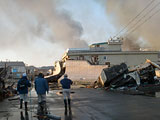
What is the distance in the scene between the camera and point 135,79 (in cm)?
2131

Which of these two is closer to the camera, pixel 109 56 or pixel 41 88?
pixel 41 88

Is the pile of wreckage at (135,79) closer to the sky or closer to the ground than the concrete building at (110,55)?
closer to the ground

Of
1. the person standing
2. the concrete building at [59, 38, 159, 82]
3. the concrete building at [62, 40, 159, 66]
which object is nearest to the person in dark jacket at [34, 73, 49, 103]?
the person standing

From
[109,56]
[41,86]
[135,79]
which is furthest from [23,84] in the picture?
[109,56]

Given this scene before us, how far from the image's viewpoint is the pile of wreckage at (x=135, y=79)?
66.8 ft

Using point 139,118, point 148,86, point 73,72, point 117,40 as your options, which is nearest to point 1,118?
point 139,118

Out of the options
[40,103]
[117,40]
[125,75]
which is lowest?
[40,103]

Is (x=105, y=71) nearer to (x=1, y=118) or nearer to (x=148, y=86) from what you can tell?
(x=148, y=86)

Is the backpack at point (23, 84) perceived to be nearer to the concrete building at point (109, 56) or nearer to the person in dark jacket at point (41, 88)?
the person in dark jacket at point (41, 88)

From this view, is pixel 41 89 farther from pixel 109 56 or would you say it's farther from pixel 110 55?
pixel 110 55

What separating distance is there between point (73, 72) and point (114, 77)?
15531mm

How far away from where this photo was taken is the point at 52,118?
25.4 feet

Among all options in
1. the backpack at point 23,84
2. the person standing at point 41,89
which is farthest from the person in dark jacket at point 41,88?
the backpack at point 23,84

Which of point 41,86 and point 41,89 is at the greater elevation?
point 41,86
